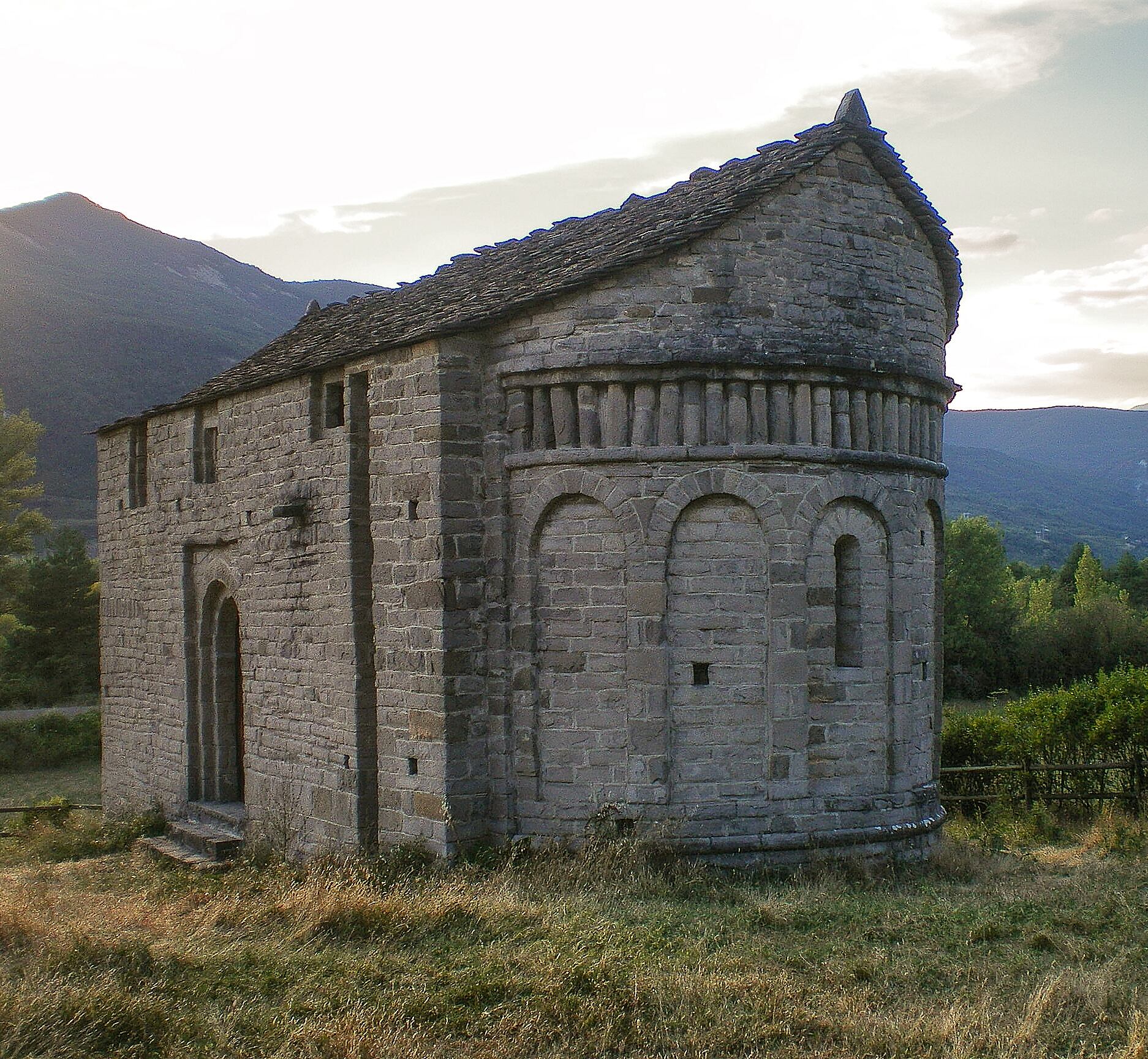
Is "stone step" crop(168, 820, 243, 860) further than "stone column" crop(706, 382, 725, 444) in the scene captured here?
Yes

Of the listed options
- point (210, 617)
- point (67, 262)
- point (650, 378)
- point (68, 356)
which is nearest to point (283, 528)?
point (210, 617)

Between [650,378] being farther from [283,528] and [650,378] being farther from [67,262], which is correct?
[67,262]

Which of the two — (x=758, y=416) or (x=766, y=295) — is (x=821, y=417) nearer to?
(x=758, y=416)

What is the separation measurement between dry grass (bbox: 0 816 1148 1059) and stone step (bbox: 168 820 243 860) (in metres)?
2.58

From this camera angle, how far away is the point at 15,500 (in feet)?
95.5

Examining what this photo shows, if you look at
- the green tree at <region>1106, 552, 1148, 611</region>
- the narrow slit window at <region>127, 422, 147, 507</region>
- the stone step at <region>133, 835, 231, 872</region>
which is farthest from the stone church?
the green tree at <region>1106, 552, 1148, 611</region>

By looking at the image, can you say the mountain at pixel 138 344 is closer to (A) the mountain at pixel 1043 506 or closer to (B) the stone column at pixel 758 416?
(A) the mountain at pixel 1043 506

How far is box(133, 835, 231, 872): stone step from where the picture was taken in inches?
455

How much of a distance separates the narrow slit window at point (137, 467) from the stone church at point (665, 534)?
5.61 meters

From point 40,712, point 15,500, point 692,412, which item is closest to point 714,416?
point 692,412

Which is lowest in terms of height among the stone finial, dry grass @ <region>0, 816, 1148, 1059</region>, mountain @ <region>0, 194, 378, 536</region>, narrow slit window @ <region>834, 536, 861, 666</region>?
dry grass @ <region>0, 816, 1148, 1059</region>

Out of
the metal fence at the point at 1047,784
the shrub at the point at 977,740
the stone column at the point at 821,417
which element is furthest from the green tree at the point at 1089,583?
the stone column at the point at 821,417

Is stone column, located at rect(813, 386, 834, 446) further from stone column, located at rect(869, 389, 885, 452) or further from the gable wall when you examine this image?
stone column, located at rect(869, 389, 885, 452)

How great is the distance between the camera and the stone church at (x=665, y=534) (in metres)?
9.27
